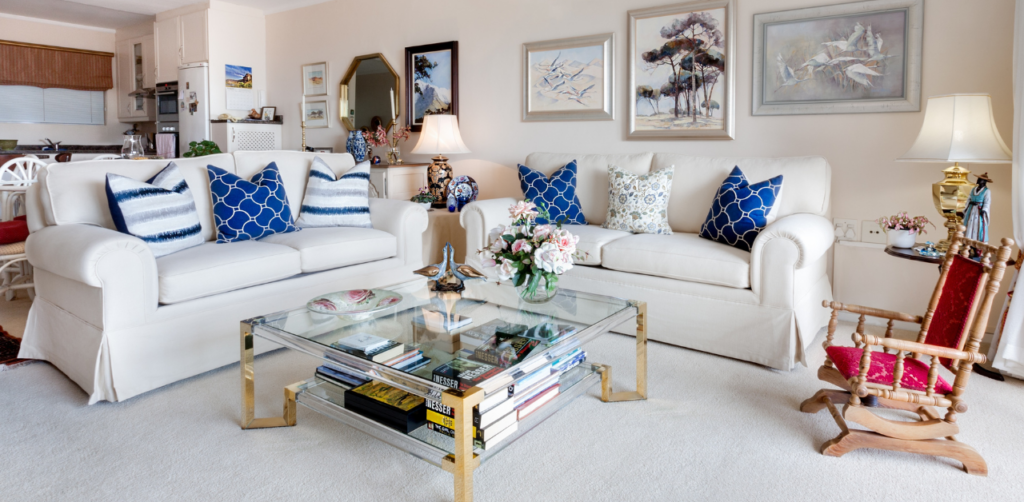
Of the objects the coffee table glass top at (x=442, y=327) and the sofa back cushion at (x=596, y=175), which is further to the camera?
the sofa back cushion at (x=596, y=175)

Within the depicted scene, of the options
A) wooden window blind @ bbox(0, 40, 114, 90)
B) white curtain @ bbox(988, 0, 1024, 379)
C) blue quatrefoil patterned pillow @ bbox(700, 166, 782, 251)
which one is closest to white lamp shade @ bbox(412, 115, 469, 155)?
blue quatrefoil patterned pillow @ bbox(700, 166, 782, 251)

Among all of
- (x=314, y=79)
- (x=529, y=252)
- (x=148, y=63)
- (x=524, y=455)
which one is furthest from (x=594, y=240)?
(x=148, y=63)

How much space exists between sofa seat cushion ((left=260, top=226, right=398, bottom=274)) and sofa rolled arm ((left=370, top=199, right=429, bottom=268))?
0.17 ft

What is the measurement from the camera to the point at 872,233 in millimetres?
3537

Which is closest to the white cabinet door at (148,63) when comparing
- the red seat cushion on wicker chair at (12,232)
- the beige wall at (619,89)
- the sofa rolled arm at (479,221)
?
the beige wall at (619,89)

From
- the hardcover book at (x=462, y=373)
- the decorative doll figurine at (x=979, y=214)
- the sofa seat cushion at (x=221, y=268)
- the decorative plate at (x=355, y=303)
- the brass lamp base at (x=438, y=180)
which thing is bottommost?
the hardcover book at (x=462, y=373)

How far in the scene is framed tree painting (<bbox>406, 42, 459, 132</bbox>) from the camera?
511 cm

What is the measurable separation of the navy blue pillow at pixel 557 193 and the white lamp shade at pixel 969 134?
185cm

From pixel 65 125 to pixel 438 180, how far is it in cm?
541

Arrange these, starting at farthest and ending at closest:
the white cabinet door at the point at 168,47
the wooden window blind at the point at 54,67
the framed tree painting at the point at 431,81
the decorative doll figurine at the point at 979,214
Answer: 1. the wooden window blind at the point at 54,67
2. the white cabinet door at the point at 168,47
3. the framed tree painting at the point at 431,81
4. the decorative doll figurine at the point at 979,214

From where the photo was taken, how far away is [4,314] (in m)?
3.65

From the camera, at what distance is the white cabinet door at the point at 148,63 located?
7000mm

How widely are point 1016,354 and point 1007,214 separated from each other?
868 mm

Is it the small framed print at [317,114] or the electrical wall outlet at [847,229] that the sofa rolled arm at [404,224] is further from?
the small framed print at [317,114]
